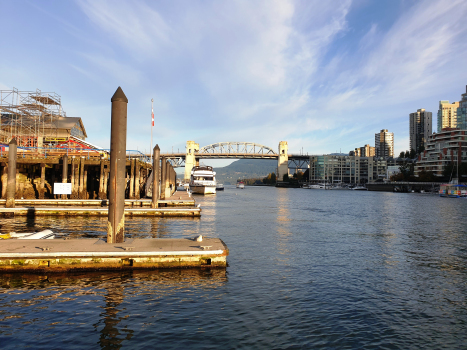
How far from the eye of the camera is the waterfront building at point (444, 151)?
511 feet

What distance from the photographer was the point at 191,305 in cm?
1133

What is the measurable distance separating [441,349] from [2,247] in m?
15.8

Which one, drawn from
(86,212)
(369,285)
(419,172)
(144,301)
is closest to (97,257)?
(144,301)

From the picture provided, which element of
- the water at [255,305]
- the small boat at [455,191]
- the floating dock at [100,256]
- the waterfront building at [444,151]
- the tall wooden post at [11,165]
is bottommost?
the water at [255,305]

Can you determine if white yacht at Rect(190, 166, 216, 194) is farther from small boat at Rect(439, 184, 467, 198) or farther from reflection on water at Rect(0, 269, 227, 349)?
reflection on water at Rect(0, 269, 227, 349)

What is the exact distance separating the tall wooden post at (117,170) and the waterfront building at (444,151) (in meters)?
169

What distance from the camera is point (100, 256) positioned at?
1408 centimetres

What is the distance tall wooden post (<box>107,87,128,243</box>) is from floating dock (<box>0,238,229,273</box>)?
26.3 inches

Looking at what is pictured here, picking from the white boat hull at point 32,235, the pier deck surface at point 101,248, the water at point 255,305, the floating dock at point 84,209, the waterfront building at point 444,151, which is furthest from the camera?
the waterfront building at point 444,151

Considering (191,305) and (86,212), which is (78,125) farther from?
(191,305)

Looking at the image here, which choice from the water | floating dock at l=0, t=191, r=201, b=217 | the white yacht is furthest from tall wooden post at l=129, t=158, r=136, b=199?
the white yacht

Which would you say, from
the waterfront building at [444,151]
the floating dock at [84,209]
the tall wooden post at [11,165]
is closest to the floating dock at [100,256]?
the floating dock at [84,209]

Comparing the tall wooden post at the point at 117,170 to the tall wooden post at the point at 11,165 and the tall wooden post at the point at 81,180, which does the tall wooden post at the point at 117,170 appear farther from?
the tall wooden post at the point at 81,180

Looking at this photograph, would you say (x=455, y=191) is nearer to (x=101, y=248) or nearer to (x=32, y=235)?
(x=101, y=248)
